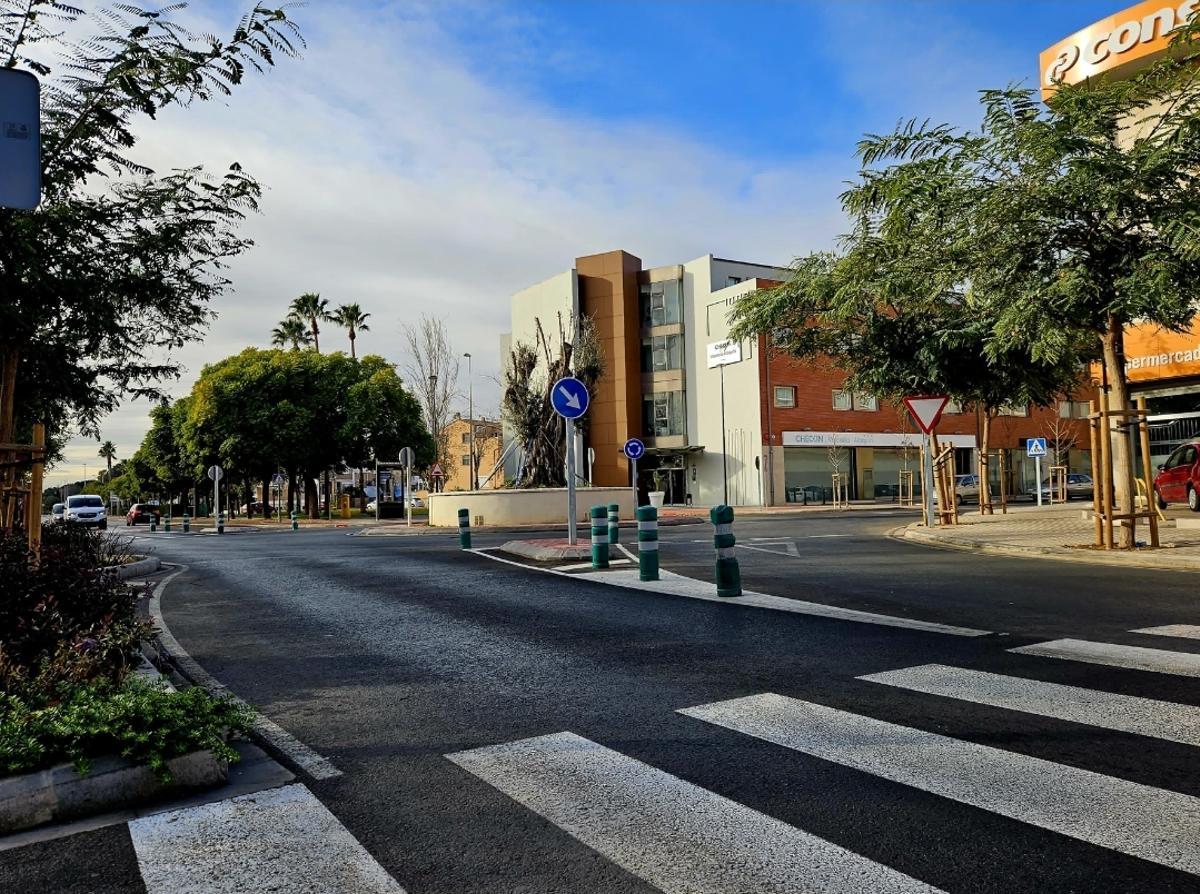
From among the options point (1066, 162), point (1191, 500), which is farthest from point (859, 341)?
point (1066, 162)

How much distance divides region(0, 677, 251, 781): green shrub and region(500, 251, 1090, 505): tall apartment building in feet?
158

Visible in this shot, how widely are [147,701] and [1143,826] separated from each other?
4.13 meters

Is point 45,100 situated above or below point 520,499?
above

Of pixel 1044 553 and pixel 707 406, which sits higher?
pixel 707 406

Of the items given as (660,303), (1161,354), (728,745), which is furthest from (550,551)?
(660,303)

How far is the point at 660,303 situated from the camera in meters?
57.1

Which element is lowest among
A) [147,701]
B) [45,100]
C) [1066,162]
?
[147,701]

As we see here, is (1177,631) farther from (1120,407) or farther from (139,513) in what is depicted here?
(139,513)

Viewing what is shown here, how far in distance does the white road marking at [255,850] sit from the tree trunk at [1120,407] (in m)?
14.2

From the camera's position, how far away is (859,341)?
77.3 feet

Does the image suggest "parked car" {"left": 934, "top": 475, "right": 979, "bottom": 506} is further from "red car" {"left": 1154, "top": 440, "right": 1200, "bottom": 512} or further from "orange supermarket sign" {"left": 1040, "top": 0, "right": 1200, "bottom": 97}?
"orange supermarket sign" {"left": 1040, "top": 0, "right": 1200, "bottom": 97}

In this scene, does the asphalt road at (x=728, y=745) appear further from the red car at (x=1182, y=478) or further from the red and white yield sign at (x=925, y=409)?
the red car at (x=1182, y=478)

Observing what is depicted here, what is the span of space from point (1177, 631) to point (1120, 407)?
837 cm

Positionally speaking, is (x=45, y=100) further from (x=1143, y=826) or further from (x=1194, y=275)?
(x=1194, y=275)
